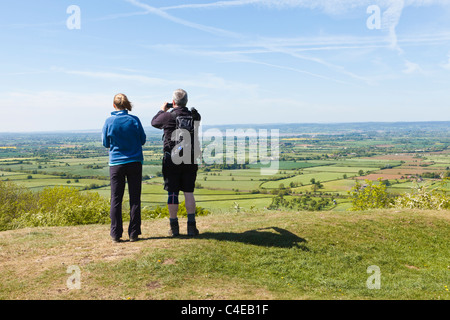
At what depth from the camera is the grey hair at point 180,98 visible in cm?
748

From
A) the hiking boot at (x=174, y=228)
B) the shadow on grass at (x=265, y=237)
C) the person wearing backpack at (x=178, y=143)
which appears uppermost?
the person wearing backpack at (x=178, y=143)

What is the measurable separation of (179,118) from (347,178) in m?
59.3

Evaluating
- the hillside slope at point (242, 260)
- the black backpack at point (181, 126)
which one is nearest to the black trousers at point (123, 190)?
the hillside slope at point (242, 260)

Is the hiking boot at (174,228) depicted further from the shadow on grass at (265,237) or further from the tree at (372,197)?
the tree at (372,197)

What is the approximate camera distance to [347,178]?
61.9m

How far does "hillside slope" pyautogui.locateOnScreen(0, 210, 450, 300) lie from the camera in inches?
216

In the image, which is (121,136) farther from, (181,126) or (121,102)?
(181,126)

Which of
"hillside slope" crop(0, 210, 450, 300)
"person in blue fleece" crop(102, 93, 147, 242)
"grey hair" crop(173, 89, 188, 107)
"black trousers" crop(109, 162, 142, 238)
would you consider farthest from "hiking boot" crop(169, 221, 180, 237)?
"grey hair" crop(173, 89, 188, 107)

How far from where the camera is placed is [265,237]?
8305 mm

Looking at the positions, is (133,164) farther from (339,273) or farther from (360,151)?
(360,151)

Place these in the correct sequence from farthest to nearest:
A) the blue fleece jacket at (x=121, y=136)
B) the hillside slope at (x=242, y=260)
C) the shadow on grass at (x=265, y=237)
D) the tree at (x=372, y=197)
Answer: the tree at (x=372, y=197), the shadow on grass at (x=265, y=237), the blue fleece jacket at (x=121, y=136), the hillside slope at (x=242, y=260)

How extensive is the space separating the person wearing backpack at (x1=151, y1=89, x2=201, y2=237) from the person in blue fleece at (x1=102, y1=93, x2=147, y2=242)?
0.52 meters

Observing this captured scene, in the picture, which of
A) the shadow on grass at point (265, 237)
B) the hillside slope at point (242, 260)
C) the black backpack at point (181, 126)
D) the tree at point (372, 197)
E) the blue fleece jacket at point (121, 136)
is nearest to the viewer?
the hillside slope at point (242, 260)

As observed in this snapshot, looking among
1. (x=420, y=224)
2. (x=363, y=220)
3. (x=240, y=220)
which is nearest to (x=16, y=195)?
(x=240, y=220)
